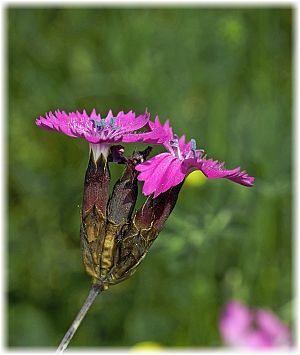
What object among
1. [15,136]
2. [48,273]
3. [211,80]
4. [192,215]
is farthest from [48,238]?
[211,80]

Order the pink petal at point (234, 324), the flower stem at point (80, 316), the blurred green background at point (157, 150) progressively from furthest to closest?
the blurred green background at point (157, 150), the pink petal at point (234, 324), the flower stem at point (80, 316)

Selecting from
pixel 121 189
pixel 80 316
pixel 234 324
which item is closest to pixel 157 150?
pixel 234 324

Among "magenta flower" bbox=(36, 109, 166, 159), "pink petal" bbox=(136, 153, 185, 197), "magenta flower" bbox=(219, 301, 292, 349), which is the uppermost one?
"magenta flower" bbox=(36, 109, 166, 159)

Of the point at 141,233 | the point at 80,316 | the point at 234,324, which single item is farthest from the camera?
the point at 234,324

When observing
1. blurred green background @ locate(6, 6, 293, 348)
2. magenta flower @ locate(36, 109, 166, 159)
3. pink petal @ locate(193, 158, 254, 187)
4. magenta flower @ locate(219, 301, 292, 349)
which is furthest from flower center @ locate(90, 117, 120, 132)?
magenta flower @ locate(219, 301, 292, 349)

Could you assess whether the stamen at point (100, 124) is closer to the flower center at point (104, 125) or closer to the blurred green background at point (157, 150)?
the flower center at point (104, 125)

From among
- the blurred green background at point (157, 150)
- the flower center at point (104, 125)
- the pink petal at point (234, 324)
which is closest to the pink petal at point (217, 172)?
the flower center at point (104, 125)

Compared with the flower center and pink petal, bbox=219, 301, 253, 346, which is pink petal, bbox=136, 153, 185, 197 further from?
pink petal, bbox=219, 301, 253, 346

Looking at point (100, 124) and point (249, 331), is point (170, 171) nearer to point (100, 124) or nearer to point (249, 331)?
point (100, 124)
